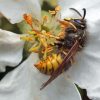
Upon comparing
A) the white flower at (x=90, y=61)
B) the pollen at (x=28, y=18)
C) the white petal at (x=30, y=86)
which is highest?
the pollen at (x=28, y=18)

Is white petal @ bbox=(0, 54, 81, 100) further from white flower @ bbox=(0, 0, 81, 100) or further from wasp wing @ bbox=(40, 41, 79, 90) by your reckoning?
wasp wing @ bbox=(40, 41, 79, 90)

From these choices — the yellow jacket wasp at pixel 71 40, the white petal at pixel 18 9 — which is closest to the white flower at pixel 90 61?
the yellow jacket wasp at pixel 71 40

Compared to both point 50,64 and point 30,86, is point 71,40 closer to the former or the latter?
point 50,64

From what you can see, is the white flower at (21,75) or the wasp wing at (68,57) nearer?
the wasp wing at (68,57)

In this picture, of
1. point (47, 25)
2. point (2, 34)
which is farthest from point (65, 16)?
point (2, 34)

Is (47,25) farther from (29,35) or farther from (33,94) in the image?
(33,94)

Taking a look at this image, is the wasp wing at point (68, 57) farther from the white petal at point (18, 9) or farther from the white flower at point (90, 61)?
the white petal at point (18, 9)

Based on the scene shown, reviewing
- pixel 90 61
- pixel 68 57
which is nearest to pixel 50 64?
pixel 68 57

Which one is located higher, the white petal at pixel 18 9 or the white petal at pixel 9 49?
the white petal at pixel 18 9

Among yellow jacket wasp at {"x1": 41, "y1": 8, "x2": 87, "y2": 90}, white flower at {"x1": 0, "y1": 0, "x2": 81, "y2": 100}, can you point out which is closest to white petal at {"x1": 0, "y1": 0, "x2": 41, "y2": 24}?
white flower at {"x1": 0, "y1": 0, "x2": 81, "y2": 100}
